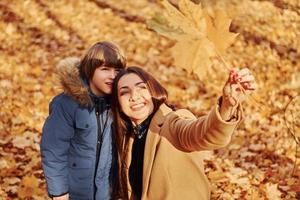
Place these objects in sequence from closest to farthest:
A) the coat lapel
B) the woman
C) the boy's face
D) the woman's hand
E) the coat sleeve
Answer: the woman's hand → the coat sleeve → the woman → the coat lapel → the boy's face

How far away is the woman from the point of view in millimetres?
2074

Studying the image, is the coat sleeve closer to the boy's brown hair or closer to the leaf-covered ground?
the leaf-covered ground

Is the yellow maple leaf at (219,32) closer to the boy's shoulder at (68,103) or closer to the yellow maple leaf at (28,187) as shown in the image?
the boy's shoulder at (68,103)

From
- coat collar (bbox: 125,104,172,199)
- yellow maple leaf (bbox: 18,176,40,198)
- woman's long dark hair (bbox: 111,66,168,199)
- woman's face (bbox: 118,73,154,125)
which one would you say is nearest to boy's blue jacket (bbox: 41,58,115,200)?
woman's long dark hair (bbox: 111,66,168,199)

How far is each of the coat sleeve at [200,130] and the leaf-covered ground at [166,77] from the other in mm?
372

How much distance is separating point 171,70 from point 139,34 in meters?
1.46

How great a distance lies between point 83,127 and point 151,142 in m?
0.52

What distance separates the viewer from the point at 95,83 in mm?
2572

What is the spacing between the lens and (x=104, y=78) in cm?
252

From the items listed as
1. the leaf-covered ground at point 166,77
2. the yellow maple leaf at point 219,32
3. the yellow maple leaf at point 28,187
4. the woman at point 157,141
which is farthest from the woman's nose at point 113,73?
the yellow maple leaf at point 28,187

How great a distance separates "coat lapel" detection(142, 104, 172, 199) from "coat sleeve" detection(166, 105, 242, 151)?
0.05m

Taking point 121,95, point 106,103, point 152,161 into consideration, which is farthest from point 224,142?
point 106,103

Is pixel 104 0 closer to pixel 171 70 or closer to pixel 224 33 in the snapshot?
pixel 171 70

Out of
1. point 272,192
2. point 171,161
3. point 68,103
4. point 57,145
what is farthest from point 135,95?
point 272,192
